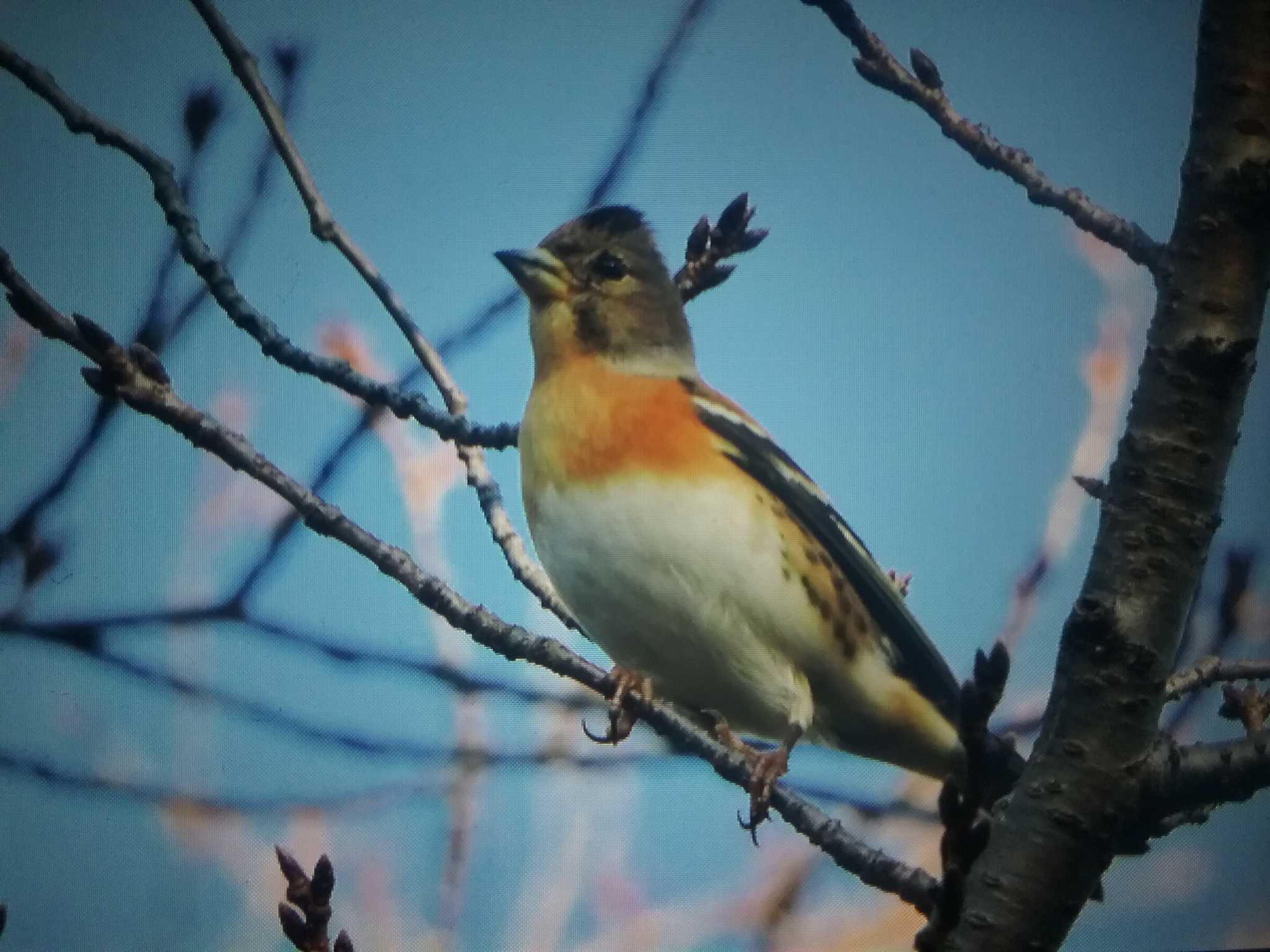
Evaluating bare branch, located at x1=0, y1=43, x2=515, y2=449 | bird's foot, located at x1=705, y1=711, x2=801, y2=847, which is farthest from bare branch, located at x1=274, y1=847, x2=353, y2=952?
bare branch, located at x1=0, y1=43, x2=515, y2=449

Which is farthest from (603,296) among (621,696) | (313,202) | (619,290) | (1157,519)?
(1157,519)

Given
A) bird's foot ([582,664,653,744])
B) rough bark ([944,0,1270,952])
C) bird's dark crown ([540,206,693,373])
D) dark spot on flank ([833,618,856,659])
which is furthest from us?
bird's dark crown ([540,206,693,373])

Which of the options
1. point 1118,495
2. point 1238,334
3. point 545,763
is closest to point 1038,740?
point 1118,495

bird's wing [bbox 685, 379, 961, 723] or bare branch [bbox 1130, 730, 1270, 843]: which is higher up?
bird's wing [bbox 685, 379, 961, 723]

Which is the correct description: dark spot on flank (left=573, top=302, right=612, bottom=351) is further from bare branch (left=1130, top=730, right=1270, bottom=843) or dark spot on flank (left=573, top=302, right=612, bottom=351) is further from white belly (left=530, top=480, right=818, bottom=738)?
bare branch (left=1130, top=730, right=1270, bottom=843)

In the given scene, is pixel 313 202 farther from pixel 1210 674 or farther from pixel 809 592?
pixel 1210 674

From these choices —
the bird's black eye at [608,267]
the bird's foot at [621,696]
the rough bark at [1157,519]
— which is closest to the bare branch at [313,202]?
the bird's black eye at [608,267]

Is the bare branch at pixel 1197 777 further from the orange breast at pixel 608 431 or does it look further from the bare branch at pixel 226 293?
the bare branch at pixel 226 293
